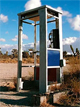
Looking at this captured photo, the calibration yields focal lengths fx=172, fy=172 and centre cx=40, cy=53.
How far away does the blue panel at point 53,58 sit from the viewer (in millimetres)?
8367

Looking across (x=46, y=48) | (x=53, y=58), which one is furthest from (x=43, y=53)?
(x=53, y=58)

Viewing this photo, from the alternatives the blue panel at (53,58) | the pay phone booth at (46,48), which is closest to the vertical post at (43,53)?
the pay phone booth at (46,48)

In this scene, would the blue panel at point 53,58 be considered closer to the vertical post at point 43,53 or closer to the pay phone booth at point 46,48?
the pay phone booth at point 46,48

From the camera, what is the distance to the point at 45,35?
8.14 meters

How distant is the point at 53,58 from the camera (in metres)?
8.58

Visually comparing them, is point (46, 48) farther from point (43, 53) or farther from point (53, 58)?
point (53, 58)

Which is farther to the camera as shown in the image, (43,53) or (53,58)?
(53,58)

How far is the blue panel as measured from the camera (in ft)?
27.5

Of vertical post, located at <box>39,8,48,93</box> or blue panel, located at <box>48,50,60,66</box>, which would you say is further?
blue panel, located at <box>48,50,60,66</box>

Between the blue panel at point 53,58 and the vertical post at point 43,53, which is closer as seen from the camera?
the vertical post at point 43,53

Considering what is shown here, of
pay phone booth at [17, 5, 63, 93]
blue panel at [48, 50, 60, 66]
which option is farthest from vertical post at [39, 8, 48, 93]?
blue panel at [48, 50, 60, 66]

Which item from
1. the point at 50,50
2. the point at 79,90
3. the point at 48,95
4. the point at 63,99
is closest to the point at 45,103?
the point at 48,95

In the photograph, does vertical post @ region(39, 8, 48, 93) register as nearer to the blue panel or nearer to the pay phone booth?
the pay phone booth

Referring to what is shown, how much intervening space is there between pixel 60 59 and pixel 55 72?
2.81 feet
